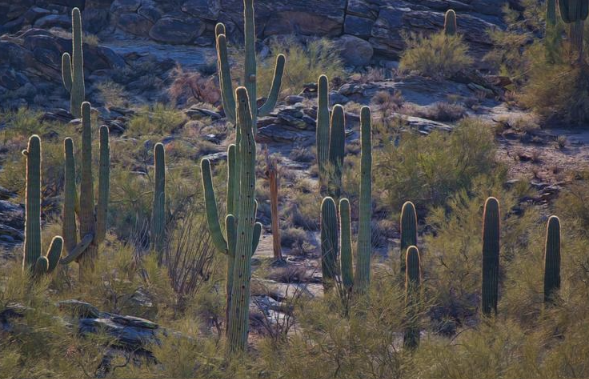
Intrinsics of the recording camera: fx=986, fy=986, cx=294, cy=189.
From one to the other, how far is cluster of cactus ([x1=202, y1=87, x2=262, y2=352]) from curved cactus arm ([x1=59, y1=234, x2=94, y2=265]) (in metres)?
2.06

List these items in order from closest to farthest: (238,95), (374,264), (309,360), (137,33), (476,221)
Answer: (309,360)
(238,95)
(374,264)
(476,221)
(137,33)

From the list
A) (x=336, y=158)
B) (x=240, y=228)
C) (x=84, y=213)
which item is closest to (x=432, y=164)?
(x=336, y=158)

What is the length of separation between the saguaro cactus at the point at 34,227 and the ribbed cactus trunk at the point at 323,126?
6.67 m

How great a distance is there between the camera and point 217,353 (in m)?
10.1

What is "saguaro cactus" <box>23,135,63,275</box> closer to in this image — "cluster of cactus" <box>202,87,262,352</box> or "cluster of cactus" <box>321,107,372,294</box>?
"cluster of cactus" <box>202,87,262,352</box>

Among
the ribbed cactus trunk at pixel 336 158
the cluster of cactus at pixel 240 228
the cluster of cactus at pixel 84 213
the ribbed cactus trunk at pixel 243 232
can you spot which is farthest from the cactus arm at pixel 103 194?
the ribbed cactus trunk at pixel 336 158

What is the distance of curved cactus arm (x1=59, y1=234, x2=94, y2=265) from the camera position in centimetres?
1296

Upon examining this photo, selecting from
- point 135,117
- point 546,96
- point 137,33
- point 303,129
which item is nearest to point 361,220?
point 303,129

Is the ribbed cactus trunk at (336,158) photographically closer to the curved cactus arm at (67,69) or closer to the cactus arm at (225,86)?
the cactus arm at (225,86)

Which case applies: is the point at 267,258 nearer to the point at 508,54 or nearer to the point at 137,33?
the point at 508,54

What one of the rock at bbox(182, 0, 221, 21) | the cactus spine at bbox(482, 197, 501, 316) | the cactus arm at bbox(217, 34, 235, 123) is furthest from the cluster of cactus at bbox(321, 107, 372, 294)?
the rock at bbox(182, 0, 221, 21)

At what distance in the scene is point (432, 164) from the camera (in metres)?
19.7

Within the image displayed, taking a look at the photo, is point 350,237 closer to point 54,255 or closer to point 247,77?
point 247,77

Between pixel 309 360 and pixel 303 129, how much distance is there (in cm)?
1530
